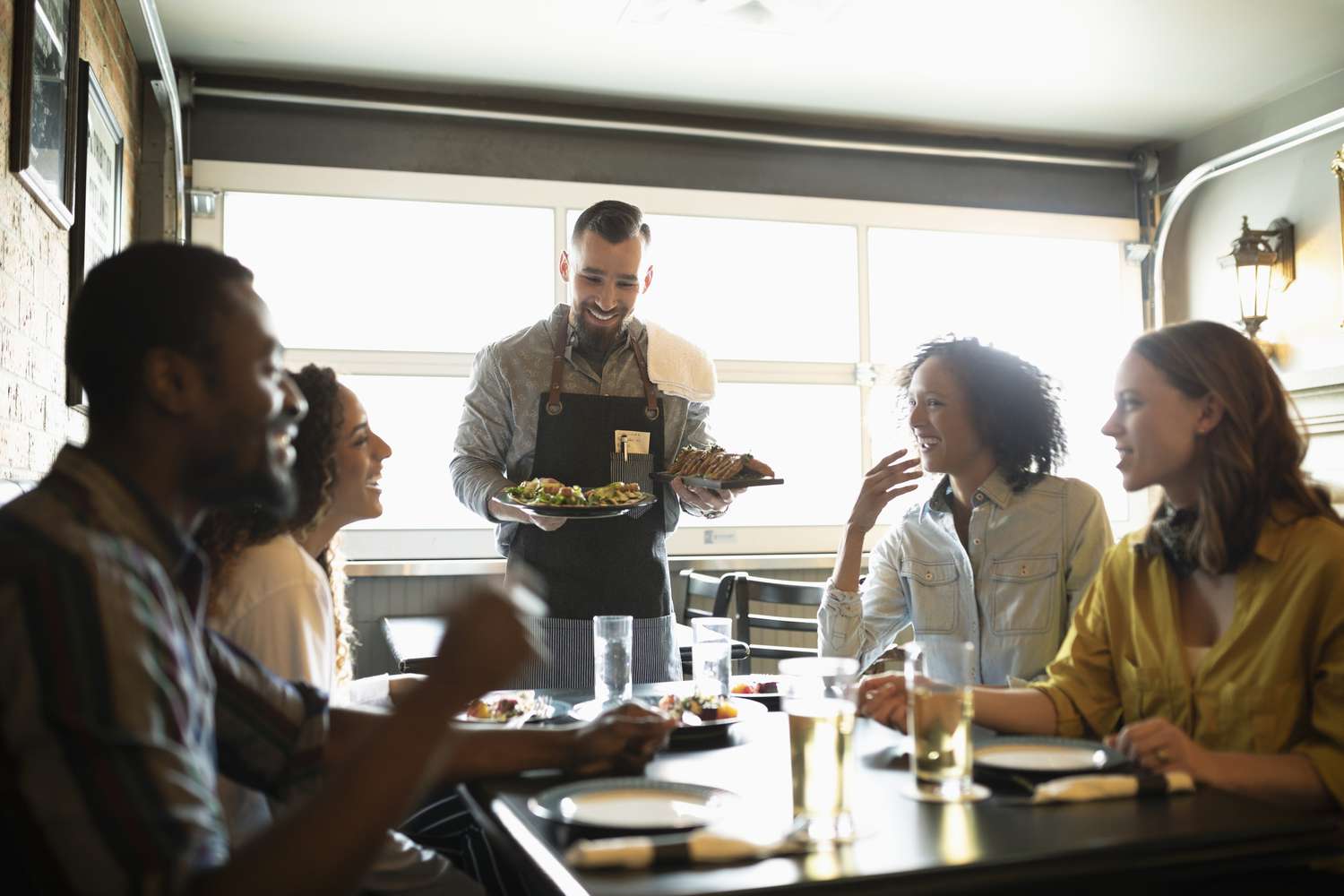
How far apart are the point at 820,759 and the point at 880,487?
45.7 inches

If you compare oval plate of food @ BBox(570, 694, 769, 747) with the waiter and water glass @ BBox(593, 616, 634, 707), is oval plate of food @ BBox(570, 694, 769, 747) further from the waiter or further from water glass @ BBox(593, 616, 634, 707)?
the waiter

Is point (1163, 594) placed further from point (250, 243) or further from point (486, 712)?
point (250, 243)

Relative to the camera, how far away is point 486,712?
67.5 inches

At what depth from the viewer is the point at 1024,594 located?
2.09 m

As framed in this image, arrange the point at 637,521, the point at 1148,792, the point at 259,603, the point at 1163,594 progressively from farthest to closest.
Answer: the point at 637,521 → the point at 1163,594 → the point at 259,603 → the point at 1148,792

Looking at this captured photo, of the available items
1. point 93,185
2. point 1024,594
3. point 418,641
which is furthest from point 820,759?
point 93,185

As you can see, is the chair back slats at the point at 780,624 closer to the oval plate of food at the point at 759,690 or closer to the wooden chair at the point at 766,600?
the wooden chair at the point at 766,600

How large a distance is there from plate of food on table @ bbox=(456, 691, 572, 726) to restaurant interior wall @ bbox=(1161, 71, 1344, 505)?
339 centimetres

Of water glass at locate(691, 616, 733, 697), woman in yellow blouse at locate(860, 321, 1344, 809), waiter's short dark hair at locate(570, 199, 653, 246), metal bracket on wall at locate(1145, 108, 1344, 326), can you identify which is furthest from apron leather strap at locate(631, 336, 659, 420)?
metal bracket on wall at locate(1145, 108, 1344, 326)

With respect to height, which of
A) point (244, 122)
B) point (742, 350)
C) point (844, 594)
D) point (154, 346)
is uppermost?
point (244, 122)

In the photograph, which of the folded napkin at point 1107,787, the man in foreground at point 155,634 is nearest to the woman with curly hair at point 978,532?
the folded napkin at point 1107,787

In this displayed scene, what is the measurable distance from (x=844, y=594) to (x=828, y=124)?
10.5 feet

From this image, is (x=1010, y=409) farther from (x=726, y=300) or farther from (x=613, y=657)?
Answer: (x=726, y=300)

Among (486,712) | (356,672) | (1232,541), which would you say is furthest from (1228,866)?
(356,672)
